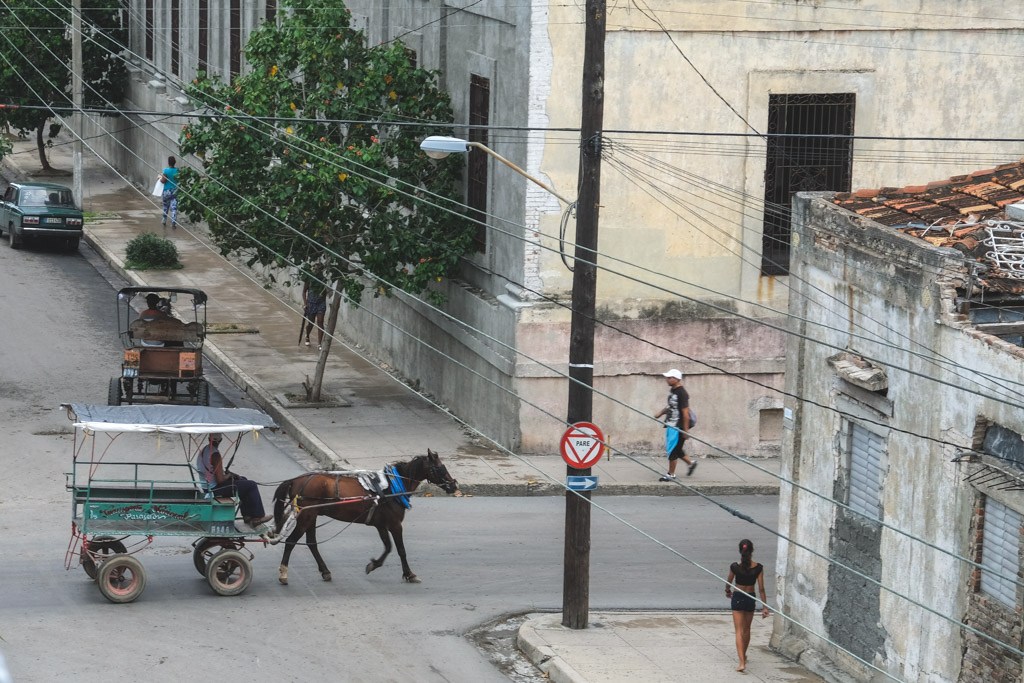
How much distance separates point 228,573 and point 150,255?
19.2 metres

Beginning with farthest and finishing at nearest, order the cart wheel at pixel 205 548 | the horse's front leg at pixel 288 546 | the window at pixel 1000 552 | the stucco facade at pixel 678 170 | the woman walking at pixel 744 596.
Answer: the stucco facade at pixel 678 170, the horse's front leg at pixel 288 546, the cart wheel at pixel 205 548, the woman walking at pixel 744 596, the window at pixel 1000 552

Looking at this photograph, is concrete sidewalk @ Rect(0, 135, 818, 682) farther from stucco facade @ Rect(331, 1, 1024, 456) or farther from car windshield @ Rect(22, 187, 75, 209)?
car windshield @ Rect(22, 187, 75, 209)

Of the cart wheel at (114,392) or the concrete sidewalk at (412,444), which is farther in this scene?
the cart wheel at (114,392)

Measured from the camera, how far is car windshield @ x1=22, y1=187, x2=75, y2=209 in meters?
39.2

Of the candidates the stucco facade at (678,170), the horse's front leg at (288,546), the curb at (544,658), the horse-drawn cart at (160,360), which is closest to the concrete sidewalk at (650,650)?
the curb at (544,658)

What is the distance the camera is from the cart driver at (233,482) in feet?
61.7

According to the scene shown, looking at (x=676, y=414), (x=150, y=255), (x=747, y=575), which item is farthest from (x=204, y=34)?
(x=747, y=575)

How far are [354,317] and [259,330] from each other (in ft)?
5.64

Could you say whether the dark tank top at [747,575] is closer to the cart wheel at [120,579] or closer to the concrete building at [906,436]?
the concrete building at [906,436]

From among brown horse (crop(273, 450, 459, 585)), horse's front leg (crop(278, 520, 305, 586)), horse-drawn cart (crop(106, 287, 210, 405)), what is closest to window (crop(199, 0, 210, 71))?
horse-drawn cart (crop(106, 287, 210, 405))

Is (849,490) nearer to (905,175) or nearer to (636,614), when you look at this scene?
(636,614)

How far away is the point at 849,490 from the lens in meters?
16.7

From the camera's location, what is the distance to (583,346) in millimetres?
18203

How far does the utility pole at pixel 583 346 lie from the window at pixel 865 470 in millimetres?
2810
